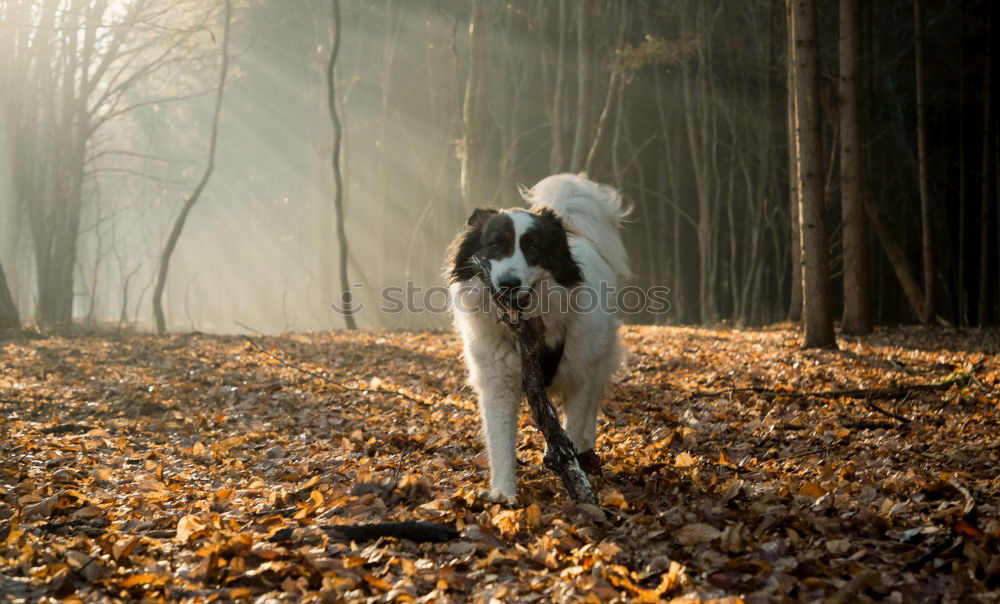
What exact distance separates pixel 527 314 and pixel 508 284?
41 cm

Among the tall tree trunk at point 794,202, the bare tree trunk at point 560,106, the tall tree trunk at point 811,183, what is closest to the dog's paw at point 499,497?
the tall tree trunk at point 811,183

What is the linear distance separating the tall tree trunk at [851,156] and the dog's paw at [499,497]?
28.3 feet

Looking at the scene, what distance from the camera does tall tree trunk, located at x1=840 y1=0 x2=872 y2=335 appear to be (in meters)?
11.4

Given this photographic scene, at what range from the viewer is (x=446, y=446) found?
245 inches

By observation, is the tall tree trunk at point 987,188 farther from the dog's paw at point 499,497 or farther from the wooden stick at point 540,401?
the dog's paw at point 499,497

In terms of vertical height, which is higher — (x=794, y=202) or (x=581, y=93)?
(x=581, y=93)

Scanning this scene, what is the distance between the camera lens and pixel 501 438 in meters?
4.75

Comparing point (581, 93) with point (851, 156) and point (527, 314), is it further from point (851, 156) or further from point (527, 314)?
point (527, 314)

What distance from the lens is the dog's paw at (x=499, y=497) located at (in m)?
4.48

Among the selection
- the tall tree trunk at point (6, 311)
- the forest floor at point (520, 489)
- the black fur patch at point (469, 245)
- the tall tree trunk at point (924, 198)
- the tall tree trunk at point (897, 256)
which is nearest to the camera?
the forest floor at point (520, 489)

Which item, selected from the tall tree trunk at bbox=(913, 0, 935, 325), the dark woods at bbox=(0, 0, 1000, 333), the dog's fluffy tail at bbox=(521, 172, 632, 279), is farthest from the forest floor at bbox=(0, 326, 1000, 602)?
the tall tree trunk at bbox=(913, 0, 935, 325)

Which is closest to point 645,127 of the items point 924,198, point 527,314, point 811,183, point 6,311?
point 924,198

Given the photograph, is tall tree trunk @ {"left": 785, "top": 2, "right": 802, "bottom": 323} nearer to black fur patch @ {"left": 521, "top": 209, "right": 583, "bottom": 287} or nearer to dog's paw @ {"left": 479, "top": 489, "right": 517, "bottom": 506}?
black fur patch @ {"left": 521, "top": 209, "right": 583, "bottom": 287}

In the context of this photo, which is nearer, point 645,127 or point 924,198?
point 924,198
